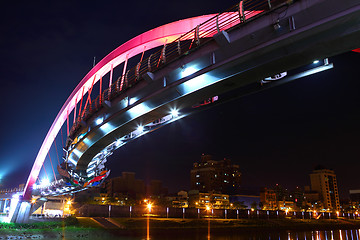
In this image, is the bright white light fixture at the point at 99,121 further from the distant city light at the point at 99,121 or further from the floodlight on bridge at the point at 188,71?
the floodlight on bridge at the point at 188,71

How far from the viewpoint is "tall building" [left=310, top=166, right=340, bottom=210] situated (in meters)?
172

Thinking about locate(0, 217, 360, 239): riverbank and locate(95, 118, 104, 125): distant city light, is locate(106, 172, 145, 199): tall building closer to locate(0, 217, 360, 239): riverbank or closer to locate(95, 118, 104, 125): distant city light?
locate(0, 217, 360, 239): riverbank

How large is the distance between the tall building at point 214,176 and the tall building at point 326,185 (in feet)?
155

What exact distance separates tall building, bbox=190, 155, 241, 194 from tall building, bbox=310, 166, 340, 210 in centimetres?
4735

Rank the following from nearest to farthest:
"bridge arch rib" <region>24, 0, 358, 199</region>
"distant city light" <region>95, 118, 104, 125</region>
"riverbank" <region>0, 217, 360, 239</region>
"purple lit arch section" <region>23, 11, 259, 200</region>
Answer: "bridge arch rib" <region>24, 0, 358, 199</region> < "purple lit arch section" <region>23, 11, 259, 200</region> < "distant city light" <region>95, 118, 104, 125</region> < "riverbank" <region>0, 217, 360, 239</region>

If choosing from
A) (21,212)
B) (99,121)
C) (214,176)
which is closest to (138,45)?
(99,121)

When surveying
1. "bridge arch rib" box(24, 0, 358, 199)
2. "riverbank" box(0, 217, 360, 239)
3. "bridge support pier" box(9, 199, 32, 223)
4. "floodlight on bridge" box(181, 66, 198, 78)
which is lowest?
"riverbank" box(0, 217, 360, 239)

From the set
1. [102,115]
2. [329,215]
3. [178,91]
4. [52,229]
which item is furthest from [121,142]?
[329,215]

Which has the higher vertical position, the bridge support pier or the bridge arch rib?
the bridge arch rib

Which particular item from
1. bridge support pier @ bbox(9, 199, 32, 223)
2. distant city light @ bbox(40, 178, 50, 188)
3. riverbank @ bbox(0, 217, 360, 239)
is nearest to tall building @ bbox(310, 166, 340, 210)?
riverbank @ bbox(0, 217, 360, 239)

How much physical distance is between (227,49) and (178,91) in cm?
293

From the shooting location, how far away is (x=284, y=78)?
11234 millimetres

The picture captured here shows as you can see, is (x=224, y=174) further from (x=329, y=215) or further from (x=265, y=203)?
(x=329, y=215)

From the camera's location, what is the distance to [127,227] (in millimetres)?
41406
